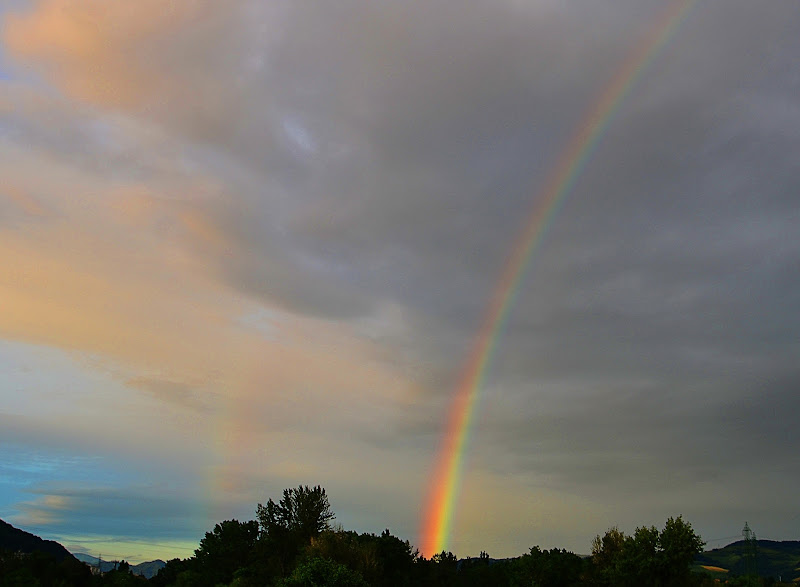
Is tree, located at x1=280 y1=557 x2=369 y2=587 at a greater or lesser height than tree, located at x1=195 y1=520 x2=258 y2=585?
lesser

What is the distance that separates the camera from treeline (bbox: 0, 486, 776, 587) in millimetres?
85500

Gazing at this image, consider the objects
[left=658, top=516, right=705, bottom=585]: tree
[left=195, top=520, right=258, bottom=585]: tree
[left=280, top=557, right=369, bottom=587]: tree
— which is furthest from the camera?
[left=195, top=520, right=258, bottom=585]: tree

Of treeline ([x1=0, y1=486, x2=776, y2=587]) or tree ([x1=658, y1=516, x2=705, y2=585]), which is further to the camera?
tree ([x1=658, y1=516, x2=705, y2=585])

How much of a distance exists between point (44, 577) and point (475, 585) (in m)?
112

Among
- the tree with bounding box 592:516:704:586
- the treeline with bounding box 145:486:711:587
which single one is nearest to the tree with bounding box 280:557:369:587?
the treeline with bounding box 145:486:711:587

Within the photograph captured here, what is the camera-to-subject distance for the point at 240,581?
125062 mm

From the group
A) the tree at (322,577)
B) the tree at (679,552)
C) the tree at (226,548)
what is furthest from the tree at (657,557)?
the tree at (226,548)

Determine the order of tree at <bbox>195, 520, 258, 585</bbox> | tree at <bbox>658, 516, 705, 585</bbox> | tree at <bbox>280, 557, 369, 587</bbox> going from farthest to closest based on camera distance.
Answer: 1. tree at <bbox>195, 520, 258, 585</bbox>
2. tree at <bbox>658, 516, 705, 585</bbox>
3. tree at <bbox>280, 557, 369, 587</bbox>

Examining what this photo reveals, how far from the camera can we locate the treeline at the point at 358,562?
281 feet

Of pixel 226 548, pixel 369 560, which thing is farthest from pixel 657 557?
pixel 226 548

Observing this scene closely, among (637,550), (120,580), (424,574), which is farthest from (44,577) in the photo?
(637,550)

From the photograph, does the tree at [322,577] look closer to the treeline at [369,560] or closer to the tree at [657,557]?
the treeline at [369,560]

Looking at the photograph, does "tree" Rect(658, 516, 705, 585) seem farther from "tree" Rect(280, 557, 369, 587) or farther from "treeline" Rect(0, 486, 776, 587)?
"tree" Rect(280, 557, 369, 587)

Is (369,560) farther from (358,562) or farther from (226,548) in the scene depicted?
(226,548)
